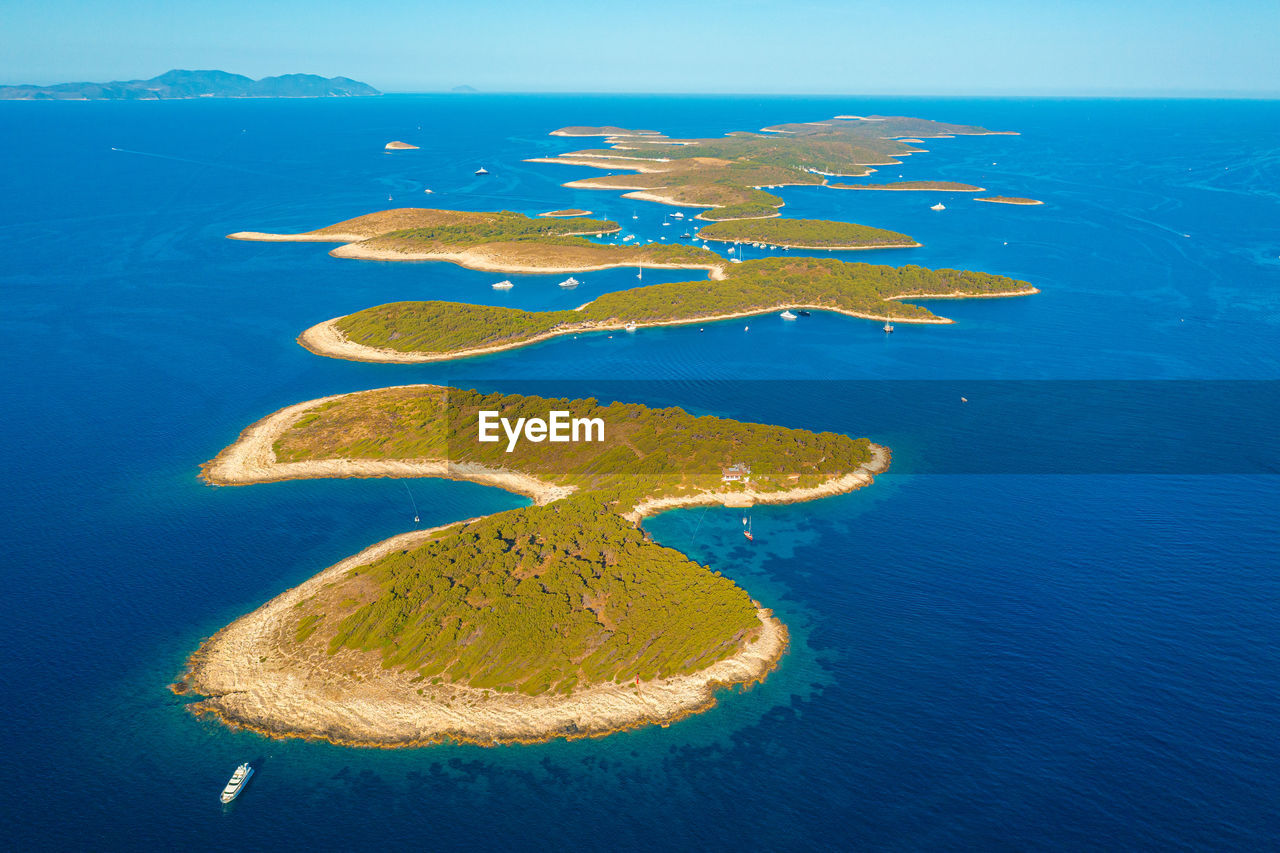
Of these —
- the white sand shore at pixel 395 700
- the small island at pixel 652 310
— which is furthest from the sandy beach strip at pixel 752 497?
the small island at pixel 652 310

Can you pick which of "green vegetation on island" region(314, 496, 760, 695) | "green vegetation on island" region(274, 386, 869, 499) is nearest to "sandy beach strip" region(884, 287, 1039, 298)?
"green vegetation on island" region(274, 386, 869, 499)

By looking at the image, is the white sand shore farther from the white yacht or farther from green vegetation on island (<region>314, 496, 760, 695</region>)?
the white yacht

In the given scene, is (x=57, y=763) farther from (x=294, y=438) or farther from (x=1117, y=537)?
(x=1117, y=537)

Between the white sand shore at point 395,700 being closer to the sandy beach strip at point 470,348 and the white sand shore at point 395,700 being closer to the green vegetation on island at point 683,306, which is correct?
the sandy beach strip at point 470,348

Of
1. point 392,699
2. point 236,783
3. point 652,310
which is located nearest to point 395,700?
point 392,699

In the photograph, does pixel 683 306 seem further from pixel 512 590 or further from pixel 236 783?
pixel 236 783

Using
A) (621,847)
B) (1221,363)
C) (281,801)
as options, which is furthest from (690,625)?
(1221,363)
